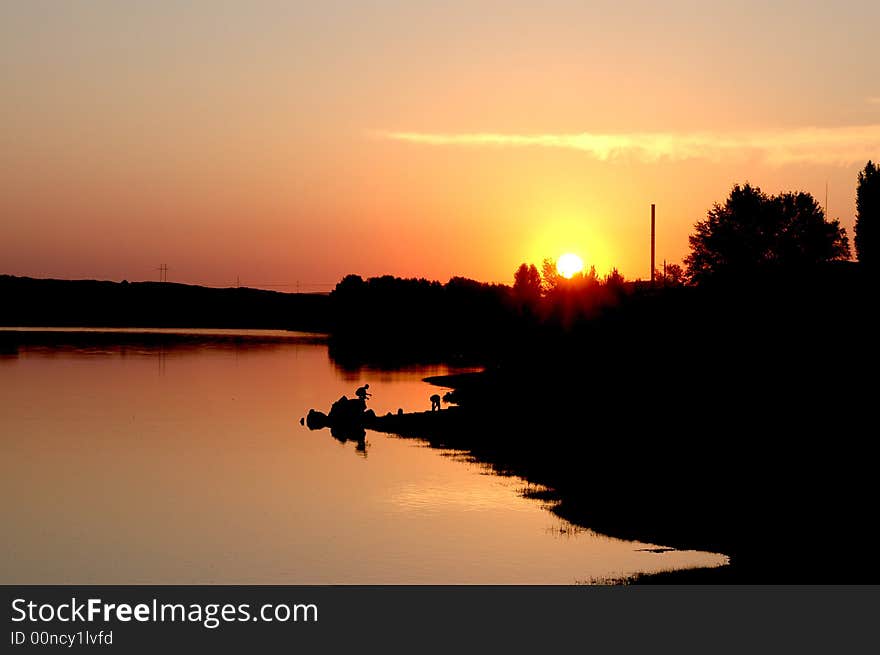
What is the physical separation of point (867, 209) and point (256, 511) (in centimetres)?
9987

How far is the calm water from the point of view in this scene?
3588cm

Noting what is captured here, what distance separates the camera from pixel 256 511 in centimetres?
4741

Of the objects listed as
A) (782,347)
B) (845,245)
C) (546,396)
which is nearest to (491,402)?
(546,396)

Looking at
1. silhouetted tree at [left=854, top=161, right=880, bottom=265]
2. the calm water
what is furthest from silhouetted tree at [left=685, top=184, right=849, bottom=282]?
the calm water

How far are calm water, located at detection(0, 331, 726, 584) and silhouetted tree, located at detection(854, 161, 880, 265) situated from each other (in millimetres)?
63430

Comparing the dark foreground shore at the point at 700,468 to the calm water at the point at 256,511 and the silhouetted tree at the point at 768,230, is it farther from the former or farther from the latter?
the silhouetted tree at the point at 768,230

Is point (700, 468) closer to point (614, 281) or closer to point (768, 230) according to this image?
point (614, 281)

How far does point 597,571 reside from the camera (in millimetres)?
34375

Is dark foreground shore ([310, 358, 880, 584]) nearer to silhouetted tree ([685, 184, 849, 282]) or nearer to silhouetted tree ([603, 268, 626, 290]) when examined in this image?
silhouetted tree ([603, 268, 626, 290])

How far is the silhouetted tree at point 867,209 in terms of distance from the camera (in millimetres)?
125125

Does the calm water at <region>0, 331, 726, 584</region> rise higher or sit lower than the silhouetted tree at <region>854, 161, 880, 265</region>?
lower

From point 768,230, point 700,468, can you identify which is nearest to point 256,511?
point 700,468

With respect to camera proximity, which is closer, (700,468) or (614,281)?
(700,468)
